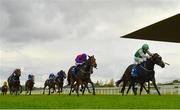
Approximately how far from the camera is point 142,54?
20.6m

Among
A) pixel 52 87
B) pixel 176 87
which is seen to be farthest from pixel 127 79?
pixel 52 87

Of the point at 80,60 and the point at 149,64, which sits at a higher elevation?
the point at 80,60

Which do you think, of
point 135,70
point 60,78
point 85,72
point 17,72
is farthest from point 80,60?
point 60,78

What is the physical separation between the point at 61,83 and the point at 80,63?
8943 millimetres

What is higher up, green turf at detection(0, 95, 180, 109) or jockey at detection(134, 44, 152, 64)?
jockey at detection(134, 44, 152, 64)

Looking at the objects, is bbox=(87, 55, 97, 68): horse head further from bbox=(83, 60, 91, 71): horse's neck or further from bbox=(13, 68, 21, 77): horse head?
bbox=(13, 68, 21, 77): horse head

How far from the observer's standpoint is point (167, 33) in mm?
7750

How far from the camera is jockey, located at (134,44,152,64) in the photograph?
2037cm

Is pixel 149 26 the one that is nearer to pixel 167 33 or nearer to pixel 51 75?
pixel 167 33

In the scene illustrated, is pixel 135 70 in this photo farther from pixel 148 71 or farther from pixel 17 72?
pixel 17 72

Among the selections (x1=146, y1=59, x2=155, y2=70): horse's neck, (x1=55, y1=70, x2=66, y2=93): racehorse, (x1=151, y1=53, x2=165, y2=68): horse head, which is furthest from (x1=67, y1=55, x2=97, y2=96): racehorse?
(x1=55, y1=70, x2=66, y2=93): racehorse

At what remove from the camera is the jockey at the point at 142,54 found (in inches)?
802

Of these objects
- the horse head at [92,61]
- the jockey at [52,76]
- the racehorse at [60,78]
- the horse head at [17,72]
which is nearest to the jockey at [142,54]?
the horse head at [92,61]

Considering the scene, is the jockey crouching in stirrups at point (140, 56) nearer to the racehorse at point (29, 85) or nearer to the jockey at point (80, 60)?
the jockey at point (80, 60)
